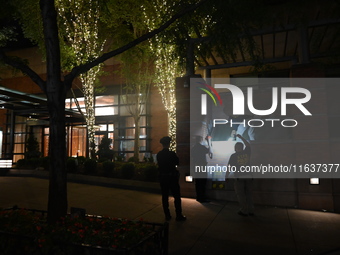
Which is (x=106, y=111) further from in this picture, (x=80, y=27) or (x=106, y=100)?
(x=80, y=27)

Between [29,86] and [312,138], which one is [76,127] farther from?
[312,138]

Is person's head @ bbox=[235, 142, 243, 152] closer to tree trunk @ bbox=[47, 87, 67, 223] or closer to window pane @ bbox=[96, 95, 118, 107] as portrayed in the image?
tree trunk @ bbox=[47, 87, 67, 223]

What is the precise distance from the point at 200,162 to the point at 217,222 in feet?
7.12

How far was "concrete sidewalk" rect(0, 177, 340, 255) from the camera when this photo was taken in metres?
4.95

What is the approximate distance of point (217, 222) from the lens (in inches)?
253

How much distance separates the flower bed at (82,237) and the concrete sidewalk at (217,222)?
103 centimetres

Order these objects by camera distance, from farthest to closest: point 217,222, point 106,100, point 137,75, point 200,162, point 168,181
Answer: point 106,100, point 137,75, point 200,162, point 168,181, point 217,222

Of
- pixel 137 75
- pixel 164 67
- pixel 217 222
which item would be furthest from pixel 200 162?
pixel 137 75

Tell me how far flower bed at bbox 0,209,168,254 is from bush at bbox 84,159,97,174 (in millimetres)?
7658

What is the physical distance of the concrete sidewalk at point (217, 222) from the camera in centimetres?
495

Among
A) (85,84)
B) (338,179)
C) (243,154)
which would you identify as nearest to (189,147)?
(243,154)

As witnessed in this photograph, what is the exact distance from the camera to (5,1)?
22.2ft

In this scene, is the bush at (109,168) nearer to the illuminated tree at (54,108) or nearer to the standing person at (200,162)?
the standing person at (200,162)

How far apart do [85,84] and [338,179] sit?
1180 cm
